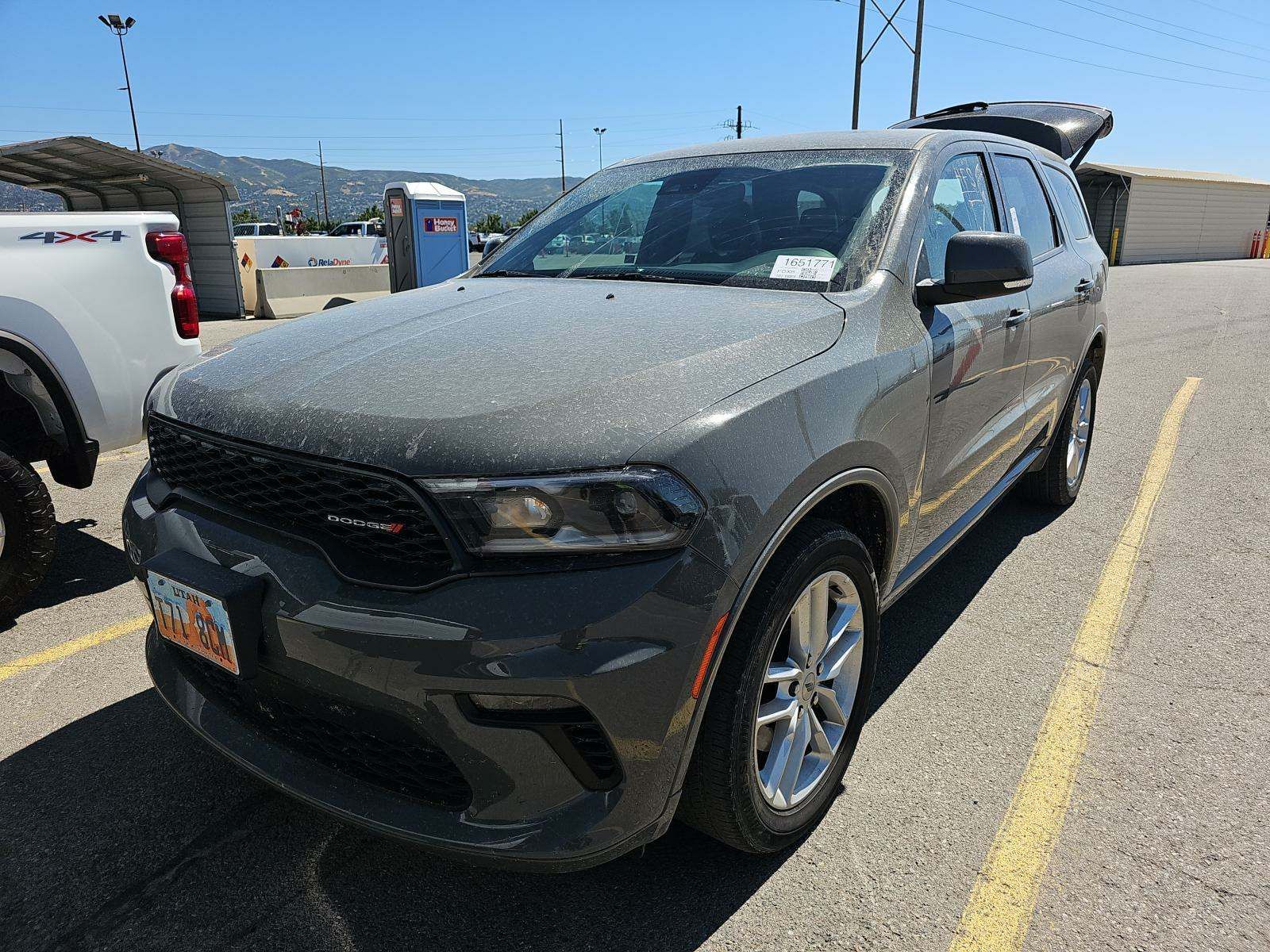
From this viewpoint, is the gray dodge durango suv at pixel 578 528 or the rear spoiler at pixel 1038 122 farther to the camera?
the rear spoiler at pixel 1038 122

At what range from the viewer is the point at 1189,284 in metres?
21.8

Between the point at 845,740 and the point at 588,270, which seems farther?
the point at 588,270

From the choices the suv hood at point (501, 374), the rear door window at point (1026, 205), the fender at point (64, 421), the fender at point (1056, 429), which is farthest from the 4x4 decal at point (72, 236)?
the fender at point (1056, 429)

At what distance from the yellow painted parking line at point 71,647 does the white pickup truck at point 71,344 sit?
303 millimetres

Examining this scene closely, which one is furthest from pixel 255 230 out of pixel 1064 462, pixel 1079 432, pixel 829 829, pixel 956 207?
pixel 829 829

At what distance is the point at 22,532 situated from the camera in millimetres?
3318

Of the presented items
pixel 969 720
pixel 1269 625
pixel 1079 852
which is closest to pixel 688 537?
pixel 1079 852

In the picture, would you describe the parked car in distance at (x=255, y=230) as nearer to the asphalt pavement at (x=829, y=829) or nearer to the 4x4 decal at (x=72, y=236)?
the 4x4 decal at (x=72, y=236)

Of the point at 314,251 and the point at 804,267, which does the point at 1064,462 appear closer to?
the point at 804,267

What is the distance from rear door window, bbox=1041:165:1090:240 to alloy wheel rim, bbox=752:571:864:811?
3.07m

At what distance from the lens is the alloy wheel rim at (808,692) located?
2.10 m

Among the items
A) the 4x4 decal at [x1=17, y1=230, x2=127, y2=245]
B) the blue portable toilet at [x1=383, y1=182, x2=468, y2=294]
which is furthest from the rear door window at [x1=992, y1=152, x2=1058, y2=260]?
the blue portable toilet at [x1=383, y1=182, x2=468, y2=294]

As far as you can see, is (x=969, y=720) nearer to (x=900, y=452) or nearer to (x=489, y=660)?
(x=900, y=452)

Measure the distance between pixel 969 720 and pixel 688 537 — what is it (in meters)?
1.63
